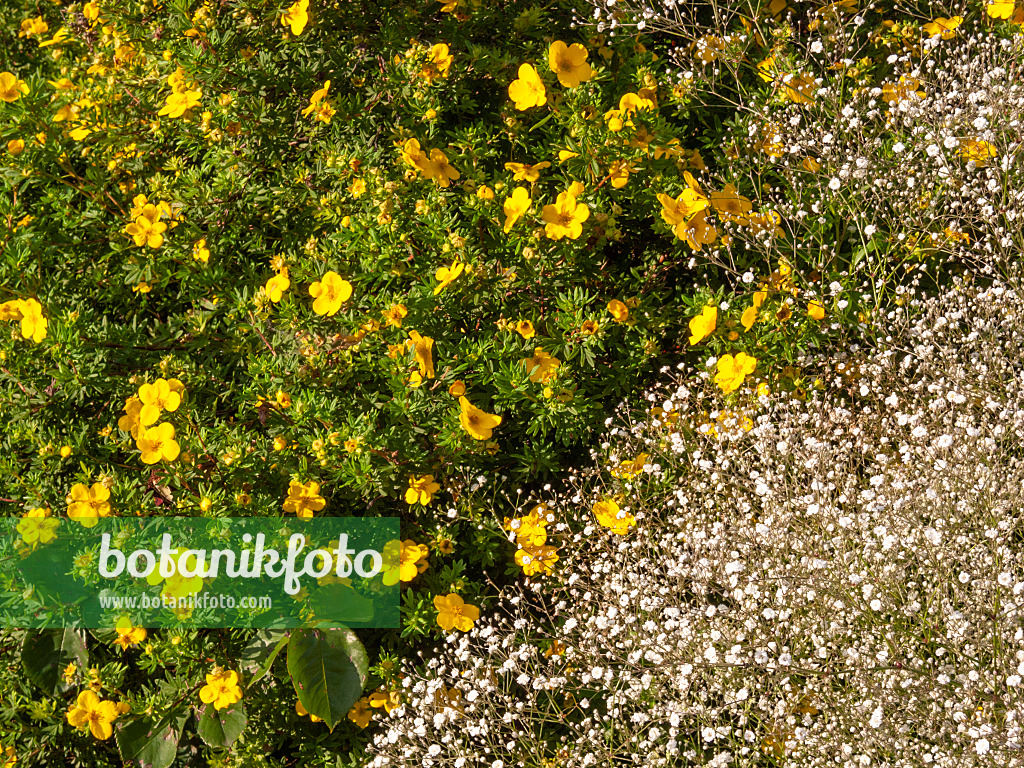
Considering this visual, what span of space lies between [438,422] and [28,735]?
1.77 meters

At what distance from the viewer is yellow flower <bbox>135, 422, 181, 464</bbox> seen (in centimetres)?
263

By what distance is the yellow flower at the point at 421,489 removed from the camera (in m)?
2.88

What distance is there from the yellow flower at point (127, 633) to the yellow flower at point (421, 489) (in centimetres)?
83

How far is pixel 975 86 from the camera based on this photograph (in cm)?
316

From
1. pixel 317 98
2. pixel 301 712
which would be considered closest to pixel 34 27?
pixel 317 98

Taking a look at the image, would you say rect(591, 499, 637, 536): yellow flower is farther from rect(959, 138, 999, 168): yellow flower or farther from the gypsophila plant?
rect(959, 138, 999, 168): yellow flower

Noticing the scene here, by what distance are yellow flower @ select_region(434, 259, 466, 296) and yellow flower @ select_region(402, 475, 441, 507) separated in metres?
0.61

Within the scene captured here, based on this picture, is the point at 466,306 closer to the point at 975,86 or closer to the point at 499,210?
the point at 499,210

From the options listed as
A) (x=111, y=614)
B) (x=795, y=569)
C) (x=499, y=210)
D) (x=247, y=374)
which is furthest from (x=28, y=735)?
(x=795, y=569)

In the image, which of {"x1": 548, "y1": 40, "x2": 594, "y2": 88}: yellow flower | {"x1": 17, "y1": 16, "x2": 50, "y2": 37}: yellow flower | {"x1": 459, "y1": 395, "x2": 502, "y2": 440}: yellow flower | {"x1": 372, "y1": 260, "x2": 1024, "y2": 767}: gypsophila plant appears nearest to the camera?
{"x1": 372, "y1": 260, "x2": 1024, "y2": 767}: gypsophila plant

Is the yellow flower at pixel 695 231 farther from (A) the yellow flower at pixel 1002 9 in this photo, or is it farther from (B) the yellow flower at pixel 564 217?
(A) the yellow flower at pixel 1002 9

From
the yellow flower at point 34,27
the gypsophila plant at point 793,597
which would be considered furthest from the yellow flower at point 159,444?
the yellow flower at point 34,27

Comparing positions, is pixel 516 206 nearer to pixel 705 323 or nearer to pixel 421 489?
pixel 705 323

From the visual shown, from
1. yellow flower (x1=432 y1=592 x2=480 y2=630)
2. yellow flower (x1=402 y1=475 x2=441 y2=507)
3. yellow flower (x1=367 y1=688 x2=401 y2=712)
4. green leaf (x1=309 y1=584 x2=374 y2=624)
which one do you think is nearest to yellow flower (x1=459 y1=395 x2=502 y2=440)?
yellow flower (x1=402 y1=475 x2=441 y2=507)
